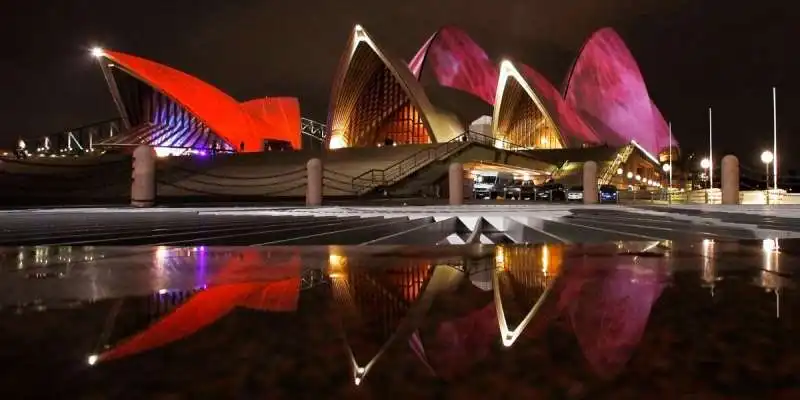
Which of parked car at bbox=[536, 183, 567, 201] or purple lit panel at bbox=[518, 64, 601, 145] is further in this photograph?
purple lit panel at bbox=[518, 64, 601, 145]

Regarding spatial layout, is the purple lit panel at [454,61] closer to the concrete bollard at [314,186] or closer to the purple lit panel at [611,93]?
the purple lit panel at [611,93]

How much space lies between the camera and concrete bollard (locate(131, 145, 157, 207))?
55.6 ft

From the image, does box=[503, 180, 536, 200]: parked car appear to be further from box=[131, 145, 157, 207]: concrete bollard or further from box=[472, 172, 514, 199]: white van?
box=[131, 145, 157, 207]: concrete bollard

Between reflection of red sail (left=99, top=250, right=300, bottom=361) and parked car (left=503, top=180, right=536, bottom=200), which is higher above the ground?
parked car (left=503, top=180, right=536, bottom=200)

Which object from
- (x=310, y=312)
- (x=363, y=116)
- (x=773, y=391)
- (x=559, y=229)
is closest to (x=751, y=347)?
(x=773, y=391)

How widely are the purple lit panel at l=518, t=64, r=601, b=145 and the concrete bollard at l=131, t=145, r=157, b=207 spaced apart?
3491 cm

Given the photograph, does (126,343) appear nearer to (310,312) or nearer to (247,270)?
(310,312)

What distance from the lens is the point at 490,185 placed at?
3111 centimetres

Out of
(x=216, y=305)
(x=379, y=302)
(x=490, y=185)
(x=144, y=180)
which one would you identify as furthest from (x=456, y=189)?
(x=216, y=305)

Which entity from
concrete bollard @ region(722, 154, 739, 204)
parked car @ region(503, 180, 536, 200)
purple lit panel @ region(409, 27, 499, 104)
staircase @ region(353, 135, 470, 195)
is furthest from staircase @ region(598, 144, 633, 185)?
concrete bollard @ region(722, 154, 739, 204)

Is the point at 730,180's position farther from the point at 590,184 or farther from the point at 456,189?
the point at 456,189

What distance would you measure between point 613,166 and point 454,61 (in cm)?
1900

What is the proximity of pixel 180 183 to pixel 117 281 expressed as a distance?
92.0ft

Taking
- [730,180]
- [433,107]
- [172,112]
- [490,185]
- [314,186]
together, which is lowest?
[314,186]
